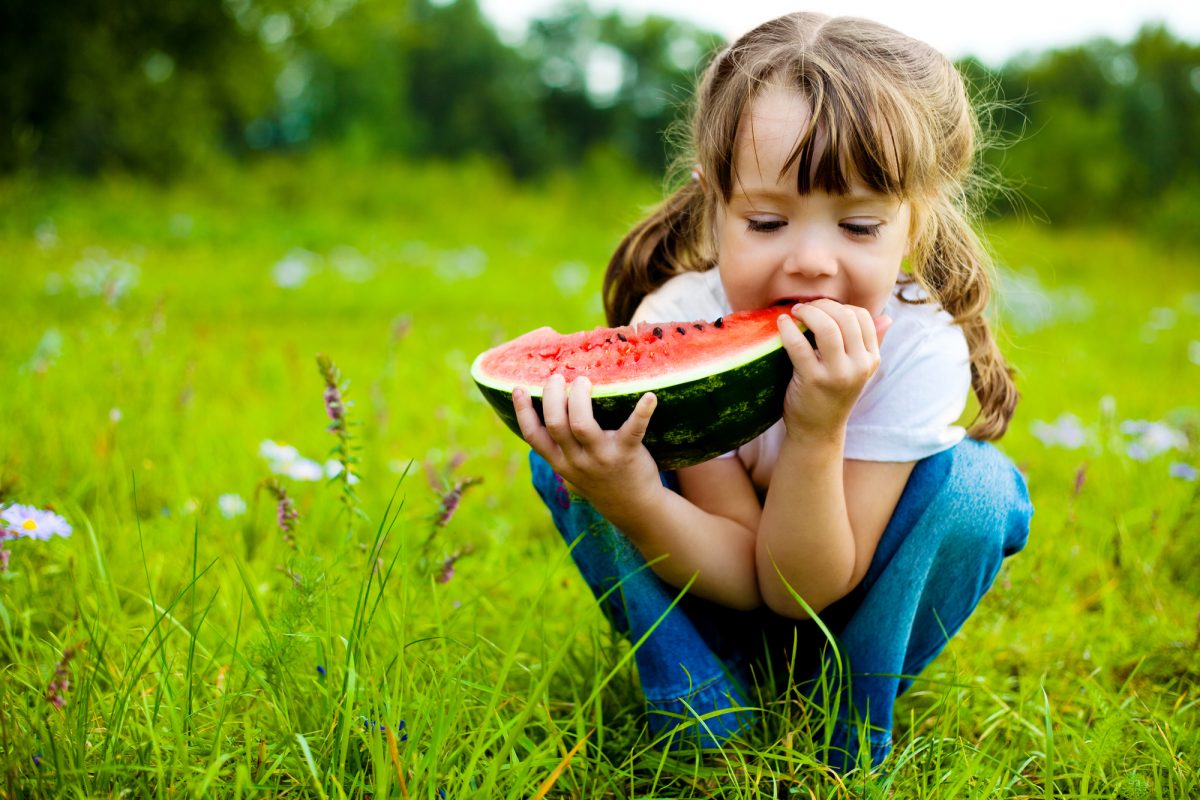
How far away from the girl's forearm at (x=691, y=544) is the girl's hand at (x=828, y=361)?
0.93 ft

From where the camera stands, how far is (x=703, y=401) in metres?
1.61

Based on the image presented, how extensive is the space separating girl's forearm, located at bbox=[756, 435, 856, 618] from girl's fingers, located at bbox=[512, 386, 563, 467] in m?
0.42

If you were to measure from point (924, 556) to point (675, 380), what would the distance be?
0.61 meters

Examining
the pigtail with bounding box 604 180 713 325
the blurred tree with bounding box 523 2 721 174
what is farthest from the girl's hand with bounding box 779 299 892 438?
the blurred tree with bounding box 523 2 721 174

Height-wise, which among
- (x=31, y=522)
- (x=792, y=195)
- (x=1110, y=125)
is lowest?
(x=1110, y=125)

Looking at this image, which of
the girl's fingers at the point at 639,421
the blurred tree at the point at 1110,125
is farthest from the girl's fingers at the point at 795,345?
the blurred tree at the point at 1110,125

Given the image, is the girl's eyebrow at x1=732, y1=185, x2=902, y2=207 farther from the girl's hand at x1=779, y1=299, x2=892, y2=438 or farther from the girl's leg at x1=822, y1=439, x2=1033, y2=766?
the girl's leg at x1=822, y1=439, x2=1033, y2=766

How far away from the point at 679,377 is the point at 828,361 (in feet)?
0.85

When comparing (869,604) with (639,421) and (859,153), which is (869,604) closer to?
(639,421)

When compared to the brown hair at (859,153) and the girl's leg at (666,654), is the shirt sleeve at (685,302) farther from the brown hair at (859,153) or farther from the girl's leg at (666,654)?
the girl's leg at (666,654)

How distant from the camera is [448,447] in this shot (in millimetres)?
3592

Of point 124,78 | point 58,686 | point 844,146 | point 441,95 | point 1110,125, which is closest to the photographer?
point 58,686

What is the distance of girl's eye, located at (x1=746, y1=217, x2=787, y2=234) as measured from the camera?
1762mm

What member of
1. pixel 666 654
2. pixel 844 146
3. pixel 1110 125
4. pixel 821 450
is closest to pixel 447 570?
pixel 666 654
